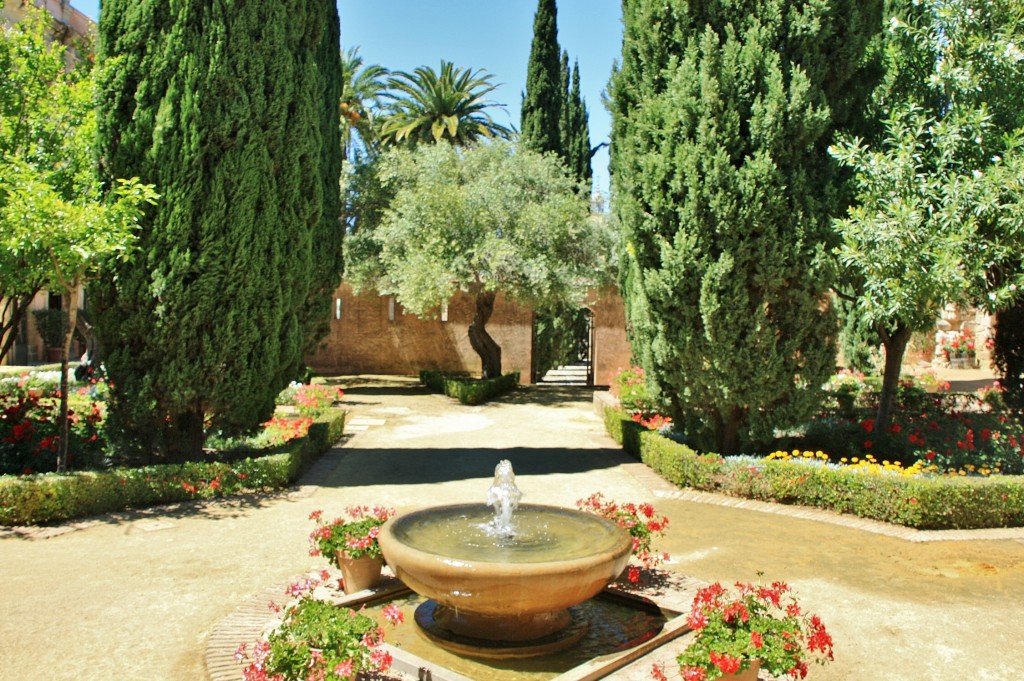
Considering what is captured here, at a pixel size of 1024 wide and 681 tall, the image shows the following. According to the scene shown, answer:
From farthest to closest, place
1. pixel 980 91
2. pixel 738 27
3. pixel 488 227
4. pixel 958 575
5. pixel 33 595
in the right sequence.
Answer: pixel 488 227, pixel 738 27, pixel 980 91, pixel 958 575, pixel 33 595

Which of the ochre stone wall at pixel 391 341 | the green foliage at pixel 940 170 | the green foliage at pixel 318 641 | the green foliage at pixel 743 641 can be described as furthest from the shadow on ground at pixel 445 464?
the ochre stone wall at pixel 391 341

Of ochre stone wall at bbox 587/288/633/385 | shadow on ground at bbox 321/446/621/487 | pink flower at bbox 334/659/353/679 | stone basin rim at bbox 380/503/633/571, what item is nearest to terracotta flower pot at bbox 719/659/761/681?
stone basin rim at bbox 380/503/633/571

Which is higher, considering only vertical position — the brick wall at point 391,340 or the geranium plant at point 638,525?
the brick wall at point 391,340

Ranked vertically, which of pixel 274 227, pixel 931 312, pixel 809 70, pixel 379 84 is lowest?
pixel 931 312

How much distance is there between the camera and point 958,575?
6.57 m

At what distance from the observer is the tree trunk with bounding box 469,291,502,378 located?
2092 centimetres

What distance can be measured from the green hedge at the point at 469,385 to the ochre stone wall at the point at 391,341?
198cm

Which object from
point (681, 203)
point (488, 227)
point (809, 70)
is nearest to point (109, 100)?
point (681, 203)

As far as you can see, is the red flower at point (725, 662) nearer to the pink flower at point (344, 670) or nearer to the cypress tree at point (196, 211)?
the pink flower at point (344, 670)

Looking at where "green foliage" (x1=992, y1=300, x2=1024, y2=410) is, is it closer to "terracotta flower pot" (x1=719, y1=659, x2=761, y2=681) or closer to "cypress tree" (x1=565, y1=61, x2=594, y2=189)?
"terracotta flower pot" (x1=719, y1=659, x2=761, y2=681)

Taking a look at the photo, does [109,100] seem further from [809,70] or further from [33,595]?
[809,70]

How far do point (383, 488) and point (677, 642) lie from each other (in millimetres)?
5299

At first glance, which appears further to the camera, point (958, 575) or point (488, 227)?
point (488, 227)

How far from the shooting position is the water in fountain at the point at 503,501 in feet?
18.3
